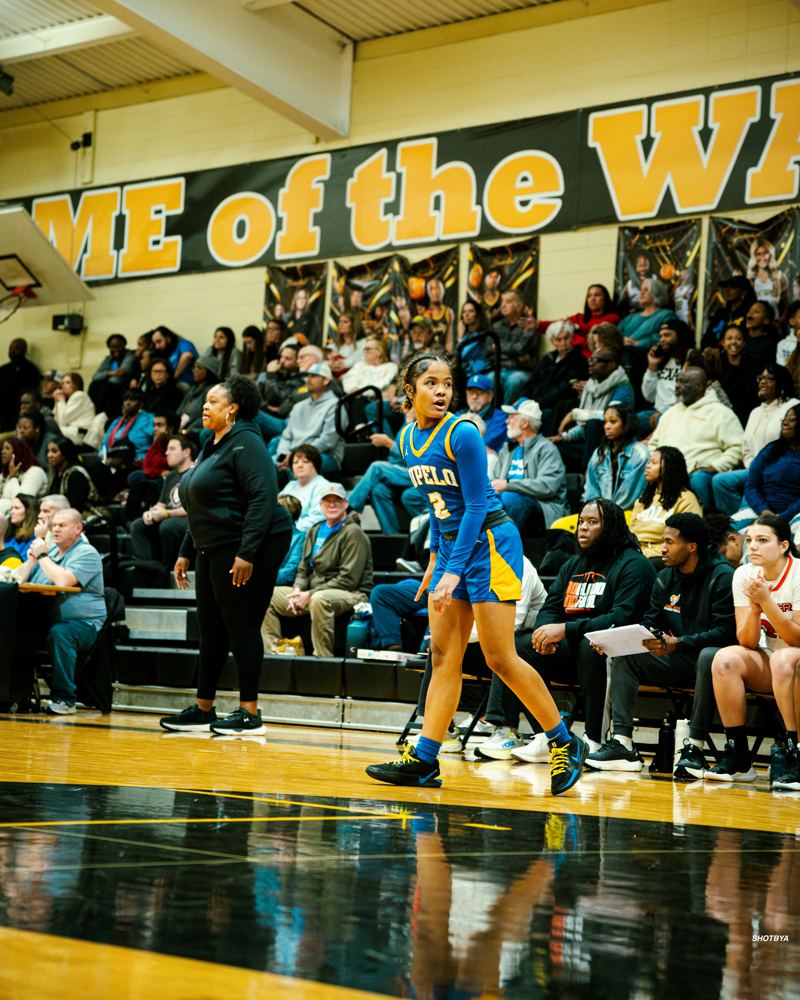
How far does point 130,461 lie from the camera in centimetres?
1054

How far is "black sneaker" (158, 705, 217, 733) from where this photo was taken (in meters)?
4.97

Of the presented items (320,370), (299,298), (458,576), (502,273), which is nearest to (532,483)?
(320,370)

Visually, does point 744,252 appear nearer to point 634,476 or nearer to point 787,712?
point 634,476

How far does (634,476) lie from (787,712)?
120 inches

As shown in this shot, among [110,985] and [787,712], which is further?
[787,712]

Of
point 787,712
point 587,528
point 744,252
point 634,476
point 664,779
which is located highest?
point 744,252

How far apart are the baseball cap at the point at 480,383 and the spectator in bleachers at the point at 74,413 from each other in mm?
5135

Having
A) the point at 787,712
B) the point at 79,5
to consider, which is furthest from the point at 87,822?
the point at 79,5

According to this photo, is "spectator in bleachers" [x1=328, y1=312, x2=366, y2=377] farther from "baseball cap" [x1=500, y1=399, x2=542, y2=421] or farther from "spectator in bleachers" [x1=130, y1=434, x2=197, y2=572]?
"baseball cap" [x1=500, y1=399, x2=542, y2=421]

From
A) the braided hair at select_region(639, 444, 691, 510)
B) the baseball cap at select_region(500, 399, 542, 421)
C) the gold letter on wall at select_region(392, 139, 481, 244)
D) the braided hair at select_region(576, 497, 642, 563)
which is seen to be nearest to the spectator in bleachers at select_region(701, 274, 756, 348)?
the baseball cap at select_region(500, 399, 542, 421)

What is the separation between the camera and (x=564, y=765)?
11.3ft

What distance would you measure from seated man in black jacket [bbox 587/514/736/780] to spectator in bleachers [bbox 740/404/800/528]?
1.66 meters

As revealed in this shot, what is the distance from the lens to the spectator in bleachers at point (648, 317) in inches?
369

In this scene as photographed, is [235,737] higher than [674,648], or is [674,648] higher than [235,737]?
[674,648]
